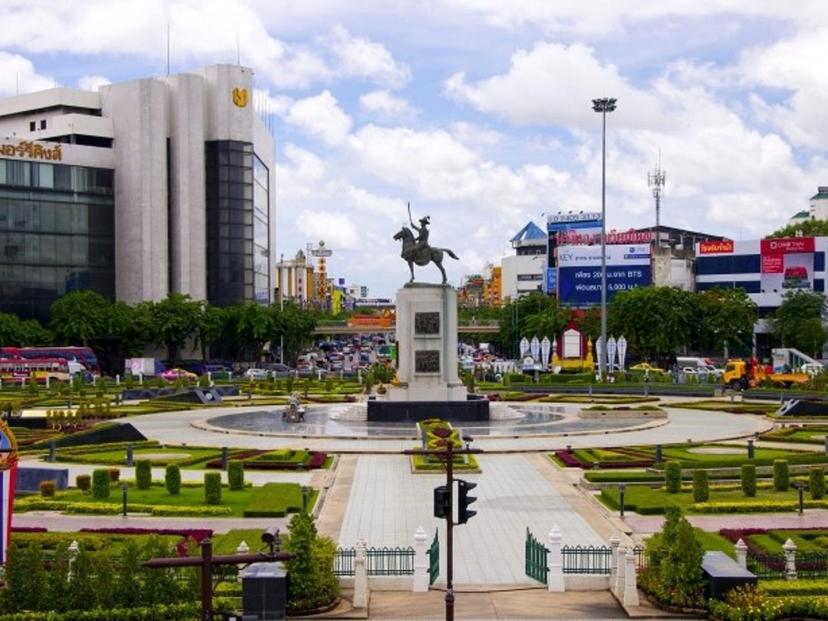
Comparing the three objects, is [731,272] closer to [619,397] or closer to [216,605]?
[619,397]

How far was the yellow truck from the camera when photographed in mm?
90525

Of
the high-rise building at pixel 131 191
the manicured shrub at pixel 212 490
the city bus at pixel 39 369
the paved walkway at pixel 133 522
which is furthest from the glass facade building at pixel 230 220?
the paved walkway at pixel 133 522

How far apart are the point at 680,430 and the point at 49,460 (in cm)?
3449

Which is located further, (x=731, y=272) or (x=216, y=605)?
(x=731, y=272)

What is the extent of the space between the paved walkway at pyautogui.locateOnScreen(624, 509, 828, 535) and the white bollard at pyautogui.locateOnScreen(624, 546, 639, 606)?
291 inches

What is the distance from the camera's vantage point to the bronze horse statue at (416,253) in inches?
2613

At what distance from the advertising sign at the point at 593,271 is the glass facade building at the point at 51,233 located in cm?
→ 5920

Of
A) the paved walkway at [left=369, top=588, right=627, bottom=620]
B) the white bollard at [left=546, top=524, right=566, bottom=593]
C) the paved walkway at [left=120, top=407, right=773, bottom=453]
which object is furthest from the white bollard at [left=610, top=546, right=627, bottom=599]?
the paved walkway at [left=120, top=407, right=773, bottom=453]

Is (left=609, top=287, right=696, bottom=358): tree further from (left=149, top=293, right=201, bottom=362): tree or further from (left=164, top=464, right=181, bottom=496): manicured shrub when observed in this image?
(left=164, top=464, right=181, bottom=496): manicured shrub

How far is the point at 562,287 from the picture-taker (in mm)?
148125

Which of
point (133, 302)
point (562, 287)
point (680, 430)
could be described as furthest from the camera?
point (562, 287)

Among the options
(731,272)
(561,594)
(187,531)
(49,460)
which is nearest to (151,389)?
(49,460)

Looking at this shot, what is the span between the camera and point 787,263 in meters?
143

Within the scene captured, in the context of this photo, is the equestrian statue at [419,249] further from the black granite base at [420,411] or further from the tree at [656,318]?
the tree at [656,318]
